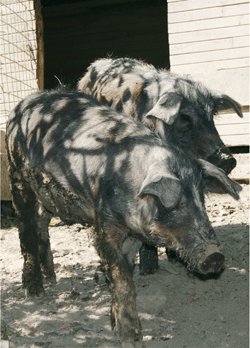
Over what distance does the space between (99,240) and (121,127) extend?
37.6 inches

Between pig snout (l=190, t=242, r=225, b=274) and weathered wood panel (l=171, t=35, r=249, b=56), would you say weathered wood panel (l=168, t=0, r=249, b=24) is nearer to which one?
weathered wood panel (l=171, t=35, r=249, b=56)

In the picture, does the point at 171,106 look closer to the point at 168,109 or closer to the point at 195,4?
the point at 168,109

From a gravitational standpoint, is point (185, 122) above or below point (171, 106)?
below

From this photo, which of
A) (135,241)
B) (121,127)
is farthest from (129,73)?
(135,241)

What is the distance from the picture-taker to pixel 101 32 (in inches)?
592

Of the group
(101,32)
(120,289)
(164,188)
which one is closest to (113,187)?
(164,188)

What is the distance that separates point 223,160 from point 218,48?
11.0 feet

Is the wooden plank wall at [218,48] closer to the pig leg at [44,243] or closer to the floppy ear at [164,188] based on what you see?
the pig leg at [44,243]

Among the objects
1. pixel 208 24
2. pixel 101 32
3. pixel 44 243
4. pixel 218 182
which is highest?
pixel 101 32

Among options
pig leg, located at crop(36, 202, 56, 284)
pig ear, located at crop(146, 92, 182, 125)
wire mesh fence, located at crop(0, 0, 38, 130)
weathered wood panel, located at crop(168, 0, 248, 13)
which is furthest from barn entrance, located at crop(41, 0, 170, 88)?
pig leg, located at crop(36, 202, 56, 284)

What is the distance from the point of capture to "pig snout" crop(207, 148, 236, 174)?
4.10 meters

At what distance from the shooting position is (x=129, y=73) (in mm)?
5379

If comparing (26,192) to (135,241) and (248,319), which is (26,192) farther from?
(248,319)

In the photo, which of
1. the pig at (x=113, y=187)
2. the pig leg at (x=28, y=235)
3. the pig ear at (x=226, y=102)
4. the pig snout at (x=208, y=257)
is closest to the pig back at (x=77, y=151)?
the pig at (x=113, y=187)
